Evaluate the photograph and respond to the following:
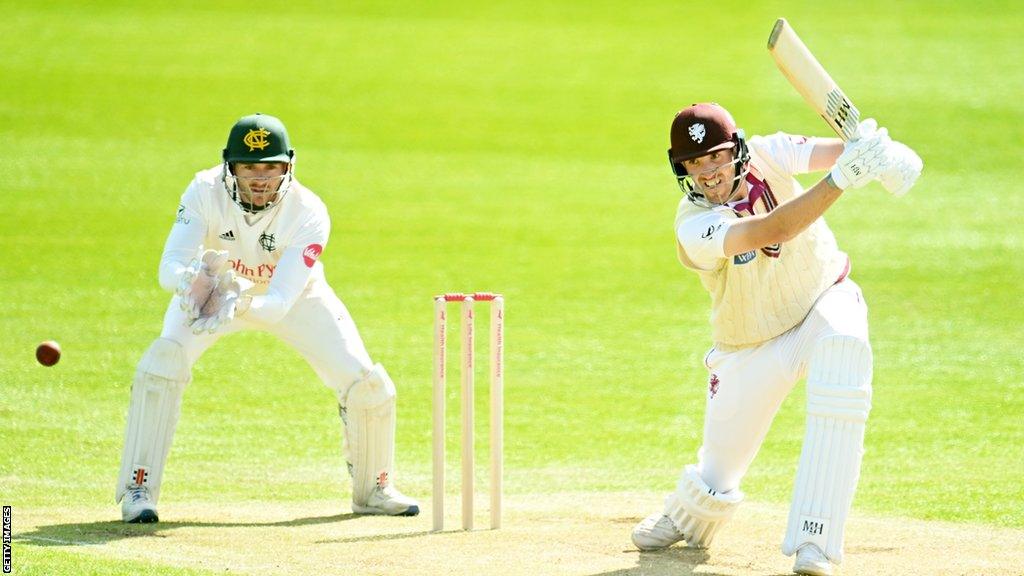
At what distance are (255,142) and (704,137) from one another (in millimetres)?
1858

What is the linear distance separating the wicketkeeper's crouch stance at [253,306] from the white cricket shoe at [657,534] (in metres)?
1.16

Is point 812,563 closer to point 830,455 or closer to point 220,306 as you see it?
point 830,455

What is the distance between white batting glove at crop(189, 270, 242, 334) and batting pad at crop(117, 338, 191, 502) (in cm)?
33

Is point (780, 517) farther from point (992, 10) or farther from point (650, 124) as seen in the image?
point (992, 10)

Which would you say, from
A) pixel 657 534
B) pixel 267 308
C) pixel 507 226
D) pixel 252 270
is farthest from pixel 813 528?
pixel 507 226

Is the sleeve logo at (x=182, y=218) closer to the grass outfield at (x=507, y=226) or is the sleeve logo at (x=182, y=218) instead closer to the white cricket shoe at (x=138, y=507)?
the white cricket shoe at (x=138, y=507)

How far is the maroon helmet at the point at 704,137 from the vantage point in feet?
16.9

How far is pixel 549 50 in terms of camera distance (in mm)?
18547

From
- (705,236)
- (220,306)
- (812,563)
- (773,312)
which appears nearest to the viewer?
(812,563)

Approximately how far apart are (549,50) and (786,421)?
1106cm

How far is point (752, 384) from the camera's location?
5328 millimetres

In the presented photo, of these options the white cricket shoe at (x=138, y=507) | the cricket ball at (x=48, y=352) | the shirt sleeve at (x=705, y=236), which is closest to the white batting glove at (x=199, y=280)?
the cricket ball at (x=48, y=352)

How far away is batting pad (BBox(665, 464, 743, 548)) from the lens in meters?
5.39

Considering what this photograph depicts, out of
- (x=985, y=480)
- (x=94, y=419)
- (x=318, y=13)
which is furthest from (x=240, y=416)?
(x=318, y=13)
